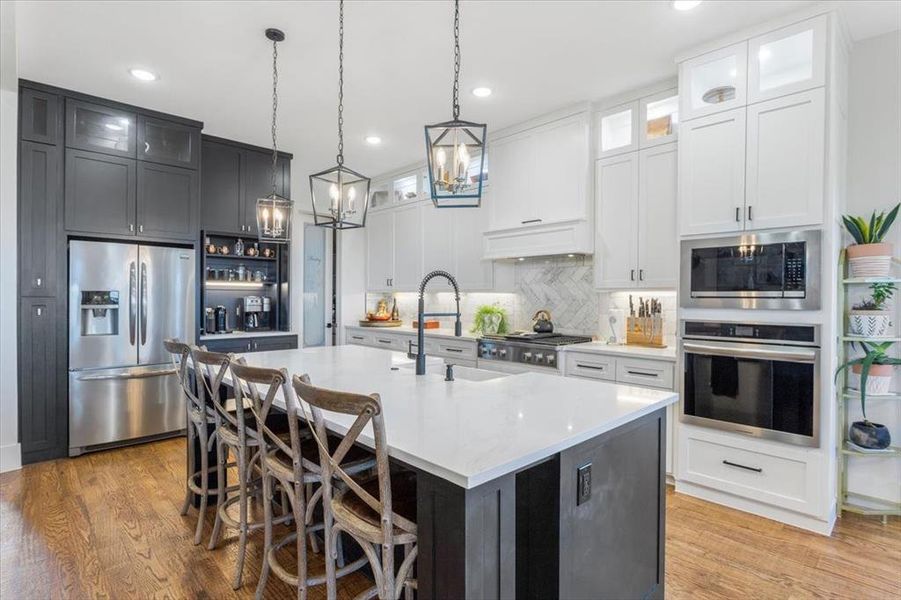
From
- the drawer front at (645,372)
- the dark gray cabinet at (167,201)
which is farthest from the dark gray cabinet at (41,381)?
the drawer front at (645,372)

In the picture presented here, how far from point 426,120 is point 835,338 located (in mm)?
3502

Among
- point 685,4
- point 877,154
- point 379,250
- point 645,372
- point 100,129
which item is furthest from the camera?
point 379,250

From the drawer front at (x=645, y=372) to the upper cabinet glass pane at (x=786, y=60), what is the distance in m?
1.83

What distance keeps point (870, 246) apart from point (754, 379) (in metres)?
0.99

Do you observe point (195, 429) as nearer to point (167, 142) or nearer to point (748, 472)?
point (167, 142)

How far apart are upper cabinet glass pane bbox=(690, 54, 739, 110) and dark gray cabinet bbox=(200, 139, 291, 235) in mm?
4115

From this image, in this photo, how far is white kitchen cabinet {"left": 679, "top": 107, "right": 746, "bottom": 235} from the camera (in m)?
2.88

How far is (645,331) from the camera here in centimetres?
368

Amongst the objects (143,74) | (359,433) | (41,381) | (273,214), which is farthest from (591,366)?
(41,381)

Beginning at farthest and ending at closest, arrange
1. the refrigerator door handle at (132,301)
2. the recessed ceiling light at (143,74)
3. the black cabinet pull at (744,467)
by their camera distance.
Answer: the refrigerator door handle at (132,301), the recessed ceiling light at (143,74), the black cabinet pull at (744,467)

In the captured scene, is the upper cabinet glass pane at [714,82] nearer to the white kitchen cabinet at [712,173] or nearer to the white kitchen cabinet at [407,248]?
the white kitchen cabinet at [712,173]

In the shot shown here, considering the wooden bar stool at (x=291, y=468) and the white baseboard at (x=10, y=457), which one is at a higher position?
the wooden bar stool at (x=291, y=468)

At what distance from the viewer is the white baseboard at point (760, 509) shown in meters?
2.63

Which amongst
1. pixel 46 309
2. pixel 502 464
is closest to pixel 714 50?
pixel 502 464
